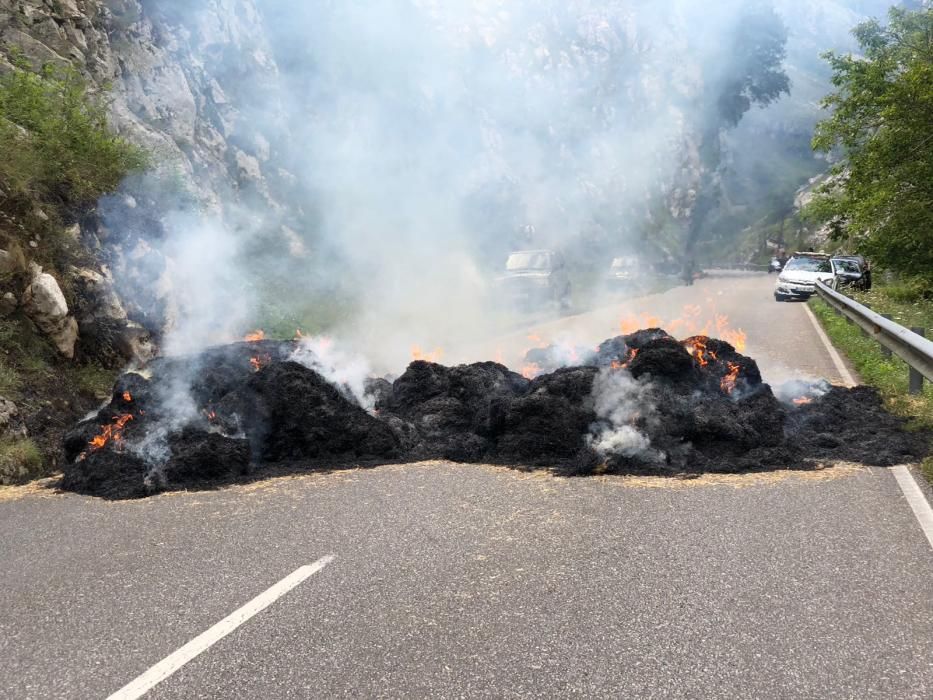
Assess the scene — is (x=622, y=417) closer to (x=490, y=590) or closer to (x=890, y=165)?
(x=490, y=590)

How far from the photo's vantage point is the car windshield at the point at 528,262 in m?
19.8

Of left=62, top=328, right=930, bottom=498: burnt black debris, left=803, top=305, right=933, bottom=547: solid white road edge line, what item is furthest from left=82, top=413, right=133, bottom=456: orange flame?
left=803, top=305, right=933, bottom=547: solid white road edge line

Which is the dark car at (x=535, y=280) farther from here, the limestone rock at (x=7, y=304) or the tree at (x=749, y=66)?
the tree at (x=749, y=66)

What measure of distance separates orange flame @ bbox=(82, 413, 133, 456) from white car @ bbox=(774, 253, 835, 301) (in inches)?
818

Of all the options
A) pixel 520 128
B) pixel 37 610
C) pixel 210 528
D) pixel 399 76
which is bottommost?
pixel 37 610

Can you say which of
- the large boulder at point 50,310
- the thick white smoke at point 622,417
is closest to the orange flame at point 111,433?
the large boulder at point 50,310

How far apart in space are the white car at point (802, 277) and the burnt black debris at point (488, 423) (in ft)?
53.3

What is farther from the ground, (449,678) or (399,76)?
(399,76)

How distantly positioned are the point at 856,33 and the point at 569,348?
84.7ft

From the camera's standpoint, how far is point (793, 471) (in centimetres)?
554

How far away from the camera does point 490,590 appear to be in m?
3.60

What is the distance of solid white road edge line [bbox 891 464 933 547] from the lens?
13.8ft

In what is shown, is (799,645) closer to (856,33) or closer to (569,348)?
(569,348)

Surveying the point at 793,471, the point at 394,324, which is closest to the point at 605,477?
the point at 793,471
